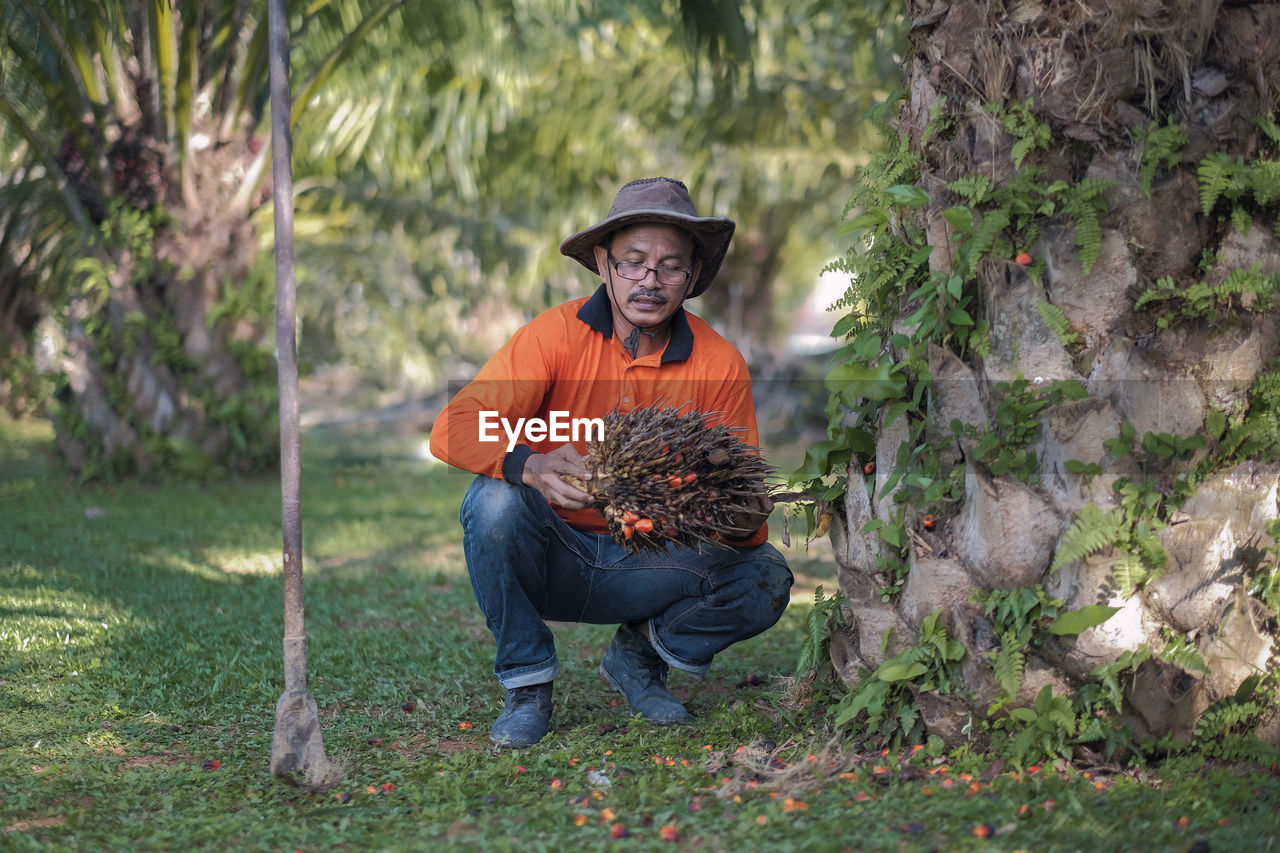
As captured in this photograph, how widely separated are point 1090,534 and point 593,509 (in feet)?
4.57

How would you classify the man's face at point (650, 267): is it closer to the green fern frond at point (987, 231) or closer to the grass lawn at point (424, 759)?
the green fern frond at point (987, 231)

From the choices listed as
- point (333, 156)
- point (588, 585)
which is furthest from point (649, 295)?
point (333, 156)

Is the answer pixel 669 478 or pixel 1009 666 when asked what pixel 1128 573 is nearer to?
pixel 1009 666

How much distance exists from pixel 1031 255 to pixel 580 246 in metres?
1.54

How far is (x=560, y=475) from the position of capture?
10.2ft

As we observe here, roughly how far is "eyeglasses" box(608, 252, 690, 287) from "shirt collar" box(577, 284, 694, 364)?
0.41ft

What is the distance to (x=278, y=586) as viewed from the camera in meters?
5.18

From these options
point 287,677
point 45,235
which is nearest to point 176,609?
point 287,677

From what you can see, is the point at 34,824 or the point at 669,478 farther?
the point at 669,478

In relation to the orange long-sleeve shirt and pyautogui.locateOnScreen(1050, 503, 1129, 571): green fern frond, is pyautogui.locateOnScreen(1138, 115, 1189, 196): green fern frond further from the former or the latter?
the orange long-sleeve shirt

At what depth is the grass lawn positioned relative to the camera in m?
2.45

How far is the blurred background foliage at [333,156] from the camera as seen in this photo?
7363mm

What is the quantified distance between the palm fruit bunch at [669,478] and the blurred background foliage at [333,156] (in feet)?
11.6

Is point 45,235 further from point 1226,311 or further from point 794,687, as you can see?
point 1226,311
